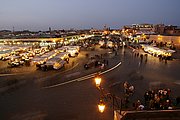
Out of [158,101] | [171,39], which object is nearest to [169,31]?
[171,39]

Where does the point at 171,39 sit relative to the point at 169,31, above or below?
below

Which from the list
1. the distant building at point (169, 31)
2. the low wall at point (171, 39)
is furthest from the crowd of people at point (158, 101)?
the distant building at point (169, 31)

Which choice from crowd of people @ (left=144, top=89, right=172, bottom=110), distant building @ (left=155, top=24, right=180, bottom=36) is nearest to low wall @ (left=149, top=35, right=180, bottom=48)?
distant building @ (left=155, top=24, right=180, bottom=36)

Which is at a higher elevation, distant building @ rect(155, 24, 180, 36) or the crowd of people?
distant building @ rect(155, 24, 180, 36)

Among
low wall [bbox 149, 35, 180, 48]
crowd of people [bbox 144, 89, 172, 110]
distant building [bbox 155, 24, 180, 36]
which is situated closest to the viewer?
crowd of people [bbox 144, 89, 172, 110]

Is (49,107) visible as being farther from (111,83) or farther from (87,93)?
(111,83)

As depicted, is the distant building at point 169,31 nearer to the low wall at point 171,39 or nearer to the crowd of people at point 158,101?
the low wall at point 171,39


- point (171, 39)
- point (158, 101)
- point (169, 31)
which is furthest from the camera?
point (169, 31)

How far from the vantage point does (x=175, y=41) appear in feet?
206

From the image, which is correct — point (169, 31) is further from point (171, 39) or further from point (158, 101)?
point (158, 101)

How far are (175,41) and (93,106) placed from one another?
50.5m

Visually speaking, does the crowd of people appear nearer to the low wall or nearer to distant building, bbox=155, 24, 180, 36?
the low wall

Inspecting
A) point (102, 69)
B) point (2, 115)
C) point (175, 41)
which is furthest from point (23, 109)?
point (175, 41)


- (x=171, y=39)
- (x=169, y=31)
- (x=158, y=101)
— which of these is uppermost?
(x=169, y=31)
